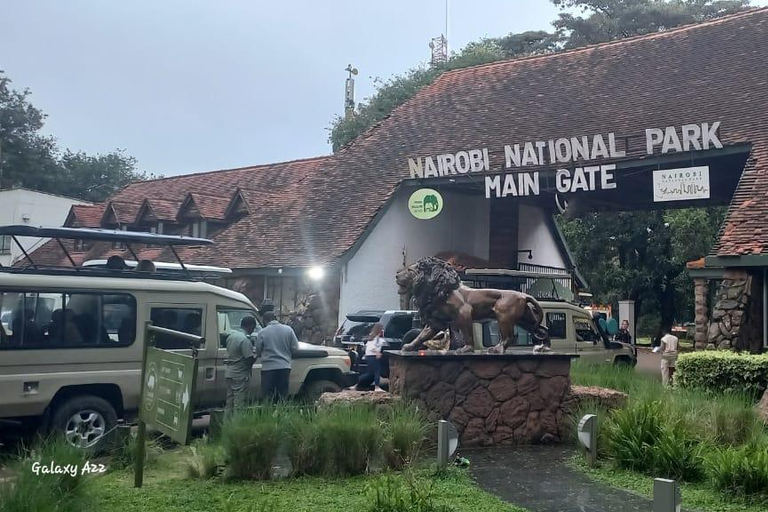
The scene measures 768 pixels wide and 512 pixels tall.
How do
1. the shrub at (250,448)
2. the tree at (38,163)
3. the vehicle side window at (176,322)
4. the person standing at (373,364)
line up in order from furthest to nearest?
the tree at (38,163)
the person standing at (373,364)
the vehicle side window at (176,322)
the shrub at (250,448)

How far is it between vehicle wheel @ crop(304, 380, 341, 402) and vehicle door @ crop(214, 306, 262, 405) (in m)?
0.88

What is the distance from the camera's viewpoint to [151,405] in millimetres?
6547

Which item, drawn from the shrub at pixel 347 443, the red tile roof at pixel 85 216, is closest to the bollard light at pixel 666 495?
the shrub at pixel 347 443

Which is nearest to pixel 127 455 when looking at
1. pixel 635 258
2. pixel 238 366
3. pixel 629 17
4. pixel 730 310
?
pixel 238 366

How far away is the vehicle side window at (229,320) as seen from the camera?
10.5m

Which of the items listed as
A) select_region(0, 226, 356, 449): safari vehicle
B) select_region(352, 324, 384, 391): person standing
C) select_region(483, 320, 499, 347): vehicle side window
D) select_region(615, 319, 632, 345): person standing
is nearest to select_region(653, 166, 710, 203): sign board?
select_region(483, 320, 499, 347): vehicle side window

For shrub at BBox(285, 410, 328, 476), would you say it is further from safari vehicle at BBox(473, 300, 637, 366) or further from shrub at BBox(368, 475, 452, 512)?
safari vehicle at BBox(473, 300, 637, 366)

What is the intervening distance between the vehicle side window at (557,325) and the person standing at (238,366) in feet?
21.0

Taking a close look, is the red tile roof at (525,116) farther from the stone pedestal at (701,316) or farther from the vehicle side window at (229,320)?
the vehicle side window at (229,320)

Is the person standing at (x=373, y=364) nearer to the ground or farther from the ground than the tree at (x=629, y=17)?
nearer to the ground

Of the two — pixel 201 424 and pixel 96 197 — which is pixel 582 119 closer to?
pixel 201 424

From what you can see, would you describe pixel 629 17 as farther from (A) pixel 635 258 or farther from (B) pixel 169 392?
(B) pixel 169 392

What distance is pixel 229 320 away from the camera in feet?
35.2

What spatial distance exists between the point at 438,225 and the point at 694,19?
27.1m
